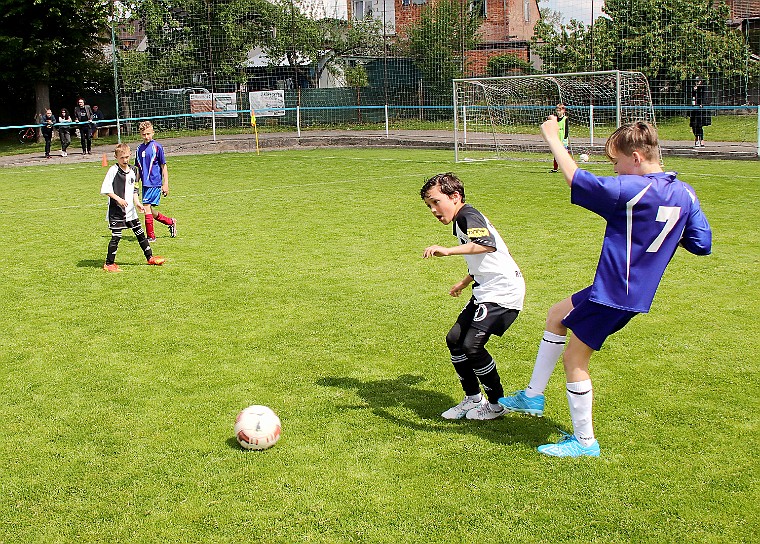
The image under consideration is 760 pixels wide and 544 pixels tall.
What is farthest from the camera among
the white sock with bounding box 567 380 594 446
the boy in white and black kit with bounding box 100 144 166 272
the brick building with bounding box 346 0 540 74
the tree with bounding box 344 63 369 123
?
the brick building with bounding box 346 0 540 74

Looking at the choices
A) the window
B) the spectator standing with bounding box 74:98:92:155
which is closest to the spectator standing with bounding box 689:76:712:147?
the window

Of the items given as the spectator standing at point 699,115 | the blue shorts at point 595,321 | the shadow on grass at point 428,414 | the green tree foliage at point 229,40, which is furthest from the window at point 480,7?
the blue shorts at point 595,321

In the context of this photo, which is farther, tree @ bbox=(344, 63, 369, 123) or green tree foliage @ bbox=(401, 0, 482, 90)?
tree @ bbox=(344, 63, 369, 123)

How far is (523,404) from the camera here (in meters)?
5.61

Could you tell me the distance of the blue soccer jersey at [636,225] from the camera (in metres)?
4.51

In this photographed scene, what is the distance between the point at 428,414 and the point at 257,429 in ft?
4.16

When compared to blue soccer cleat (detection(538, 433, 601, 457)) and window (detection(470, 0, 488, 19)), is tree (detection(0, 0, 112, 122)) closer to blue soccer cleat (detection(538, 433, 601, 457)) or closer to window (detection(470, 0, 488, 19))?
window (detection(470, 0, 488, 19))

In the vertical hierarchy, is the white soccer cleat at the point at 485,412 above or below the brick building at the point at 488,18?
below

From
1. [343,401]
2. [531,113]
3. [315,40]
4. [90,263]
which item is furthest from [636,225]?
[315,40]

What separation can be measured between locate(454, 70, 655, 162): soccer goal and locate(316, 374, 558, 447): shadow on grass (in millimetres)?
19684

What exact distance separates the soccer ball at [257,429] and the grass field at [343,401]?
0.07 metres

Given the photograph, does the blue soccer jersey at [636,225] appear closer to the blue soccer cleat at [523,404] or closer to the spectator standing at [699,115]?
the blue soccer cleat at [523,404]

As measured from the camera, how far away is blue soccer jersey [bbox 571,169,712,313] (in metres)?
4.51

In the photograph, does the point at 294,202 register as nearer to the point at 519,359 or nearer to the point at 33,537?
the point at 519,359
